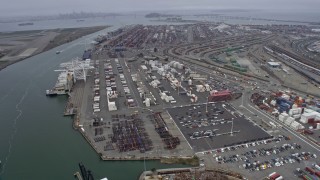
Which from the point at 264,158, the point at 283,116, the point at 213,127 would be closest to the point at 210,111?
the point at 213,127

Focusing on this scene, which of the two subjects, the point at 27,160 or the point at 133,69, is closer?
the point at 27,160

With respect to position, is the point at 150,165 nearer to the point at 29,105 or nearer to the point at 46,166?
the point at 46,166

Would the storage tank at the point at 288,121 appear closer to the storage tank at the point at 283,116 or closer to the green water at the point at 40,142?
the storage tank at the point at 283,116

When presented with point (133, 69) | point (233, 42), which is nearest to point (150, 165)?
point (133, 69)

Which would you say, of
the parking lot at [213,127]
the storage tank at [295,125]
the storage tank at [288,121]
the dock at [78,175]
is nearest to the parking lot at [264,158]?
the parking lot at [213,127]

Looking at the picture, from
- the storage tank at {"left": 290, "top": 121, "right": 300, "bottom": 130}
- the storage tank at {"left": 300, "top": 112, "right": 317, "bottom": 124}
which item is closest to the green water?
the storage tank at {"left": 290, "top": 121, "right": 300, "bottom": 130}

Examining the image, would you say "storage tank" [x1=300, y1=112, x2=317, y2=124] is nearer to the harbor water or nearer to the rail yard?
the rail yard

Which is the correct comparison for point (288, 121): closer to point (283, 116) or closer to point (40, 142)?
point (283, 116)
